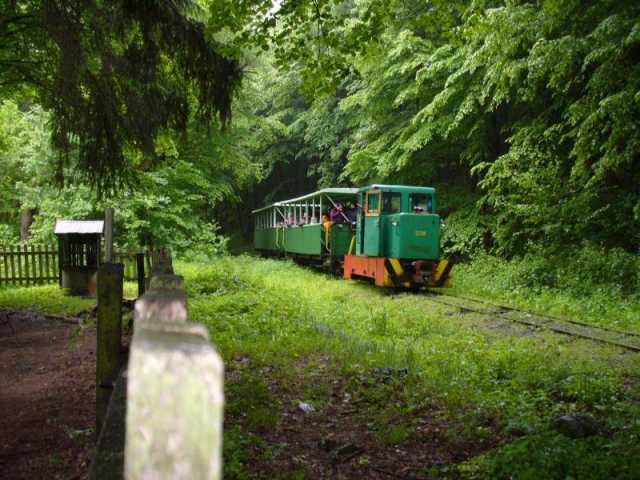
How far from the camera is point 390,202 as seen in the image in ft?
49.9

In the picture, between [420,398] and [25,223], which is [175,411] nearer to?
[420,398]

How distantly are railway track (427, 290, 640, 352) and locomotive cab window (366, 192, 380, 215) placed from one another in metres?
3.54

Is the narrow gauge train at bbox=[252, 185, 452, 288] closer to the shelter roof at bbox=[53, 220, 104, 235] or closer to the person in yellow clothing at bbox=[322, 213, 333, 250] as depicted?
the person in yellow clothing at bbox=[322, 213, 333, 250]

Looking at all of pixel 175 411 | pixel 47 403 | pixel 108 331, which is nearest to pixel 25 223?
pixel 47 403

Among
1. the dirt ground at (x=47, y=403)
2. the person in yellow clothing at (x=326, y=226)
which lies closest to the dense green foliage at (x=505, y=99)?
the person in yellow clothing at (x=326, y=226)

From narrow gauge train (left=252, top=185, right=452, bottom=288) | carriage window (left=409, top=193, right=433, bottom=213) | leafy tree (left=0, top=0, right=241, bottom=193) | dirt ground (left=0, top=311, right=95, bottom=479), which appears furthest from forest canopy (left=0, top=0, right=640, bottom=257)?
dirt ground (left=0, top=311, right=95, bottom=479)

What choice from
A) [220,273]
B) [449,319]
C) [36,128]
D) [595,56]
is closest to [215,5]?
[449,319]

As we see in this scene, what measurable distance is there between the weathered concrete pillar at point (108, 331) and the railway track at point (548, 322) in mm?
6385

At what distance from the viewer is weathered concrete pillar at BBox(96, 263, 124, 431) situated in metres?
3.34

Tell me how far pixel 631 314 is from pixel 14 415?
354 inches

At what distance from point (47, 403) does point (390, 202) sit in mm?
11035

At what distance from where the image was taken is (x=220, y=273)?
15148 mm

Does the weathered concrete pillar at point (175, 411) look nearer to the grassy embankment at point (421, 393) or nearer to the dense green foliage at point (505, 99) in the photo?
the grassy embankment at point (421, 393)

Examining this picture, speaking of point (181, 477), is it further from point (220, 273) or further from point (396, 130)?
point (396, 130)
